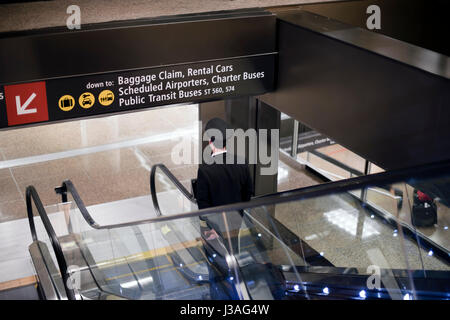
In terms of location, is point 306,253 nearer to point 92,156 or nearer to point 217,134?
point 217,134

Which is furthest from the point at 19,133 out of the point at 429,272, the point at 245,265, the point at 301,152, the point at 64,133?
the point at 429,272

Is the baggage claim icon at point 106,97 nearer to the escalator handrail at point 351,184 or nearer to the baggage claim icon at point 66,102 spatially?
the baggage claim icon at point 66,102

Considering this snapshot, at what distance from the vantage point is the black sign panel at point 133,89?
5.53 metres

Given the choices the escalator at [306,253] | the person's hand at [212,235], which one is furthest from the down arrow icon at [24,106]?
the person's hand at [212,235]

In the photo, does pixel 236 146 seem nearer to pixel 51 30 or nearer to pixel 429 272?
pixel 51 30

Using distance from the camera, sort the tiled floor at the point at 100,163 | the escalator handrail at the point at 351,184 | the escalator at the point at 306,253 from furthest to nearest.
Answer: the tiled floor at the point at 100,163 → the escalator at the point at 306,253 → the escalator handrail at the point at 351,184

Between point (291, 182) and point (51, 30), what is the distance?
18.8 ft

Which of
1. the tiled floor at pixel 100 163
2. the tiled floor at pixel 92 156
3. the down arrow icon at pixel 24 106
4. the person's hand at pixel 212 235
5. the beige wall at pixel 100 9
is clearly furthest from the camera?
the tiled floor at pixel 92 156

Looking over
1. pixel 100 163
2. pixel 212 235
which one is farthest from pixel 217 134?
pixel 100 163

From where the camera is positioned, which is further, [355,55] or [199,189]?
[199,189]

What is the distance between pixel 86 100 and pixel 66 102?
7.5 inches

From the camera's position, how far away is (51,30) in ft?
17.8

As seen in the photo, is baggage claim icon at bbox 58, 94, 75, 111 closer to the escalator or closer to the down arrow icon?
the down arrow icon

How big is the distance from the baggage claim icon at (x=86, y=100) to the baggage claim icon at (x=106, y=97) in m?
0.08
